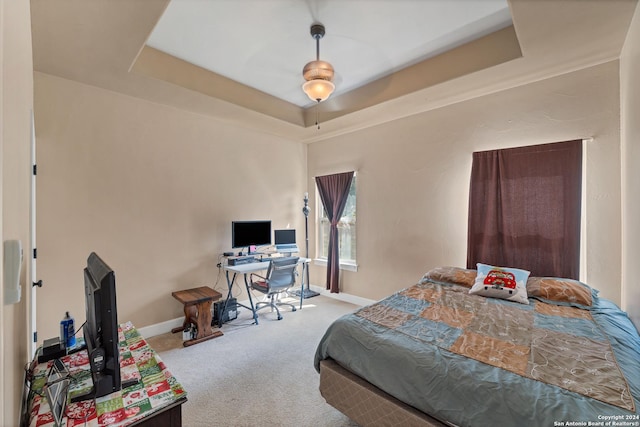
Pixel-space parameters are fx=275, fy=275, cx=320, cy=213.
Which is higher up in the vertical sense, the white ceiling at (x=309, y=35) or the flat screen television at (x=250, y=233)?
the white ceiling at (x=309, y=35)

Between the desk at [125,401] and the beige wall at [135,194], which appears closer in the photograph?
the desk at [125,401]

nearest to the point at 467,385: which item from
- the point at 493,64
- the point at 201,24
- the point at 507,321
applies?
the point at 507,321

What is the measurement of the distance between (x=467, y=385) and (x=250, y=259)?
3059 millimetres

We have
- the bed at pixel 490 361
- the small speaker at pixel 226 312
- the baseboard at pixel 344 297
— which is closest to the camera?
the bed at pixel 490 361

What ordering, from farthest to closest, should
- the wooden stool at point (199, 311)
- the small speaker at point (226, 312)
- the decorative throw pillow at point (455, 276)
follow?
the small speaker at point (226, 312)
the wooden stool at point (199, 311)
the decorative throw pillow at point (455, 276)

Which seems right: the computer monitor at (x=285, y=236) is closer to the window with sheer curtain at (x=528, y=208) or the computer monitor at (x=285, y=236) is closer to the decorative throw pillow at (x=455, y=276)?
the decorative throw pillow at (x=455, y=276)

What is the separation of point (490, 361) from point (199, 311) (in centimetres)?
290

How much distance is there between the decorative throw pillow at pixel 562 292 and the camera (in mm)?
2238

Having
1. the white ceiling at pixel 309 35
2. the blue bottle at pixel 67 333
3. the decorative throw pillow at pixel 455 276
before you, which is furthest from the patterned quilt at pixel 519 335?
the white ceiling at pixel 309 35

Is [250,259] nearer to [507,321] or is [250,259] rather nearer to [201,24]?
[201,24]

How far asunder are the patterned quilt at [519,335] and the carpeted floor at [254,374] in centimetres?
87

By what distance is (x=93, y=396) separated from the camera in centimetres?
112

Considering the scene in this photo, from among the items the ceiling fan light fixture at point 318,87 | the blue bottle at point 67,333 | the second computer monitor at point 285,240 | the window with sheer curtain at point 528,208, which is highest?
the ceiling fan light fixture at point 318,87

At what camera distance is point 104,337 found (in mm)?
1080
